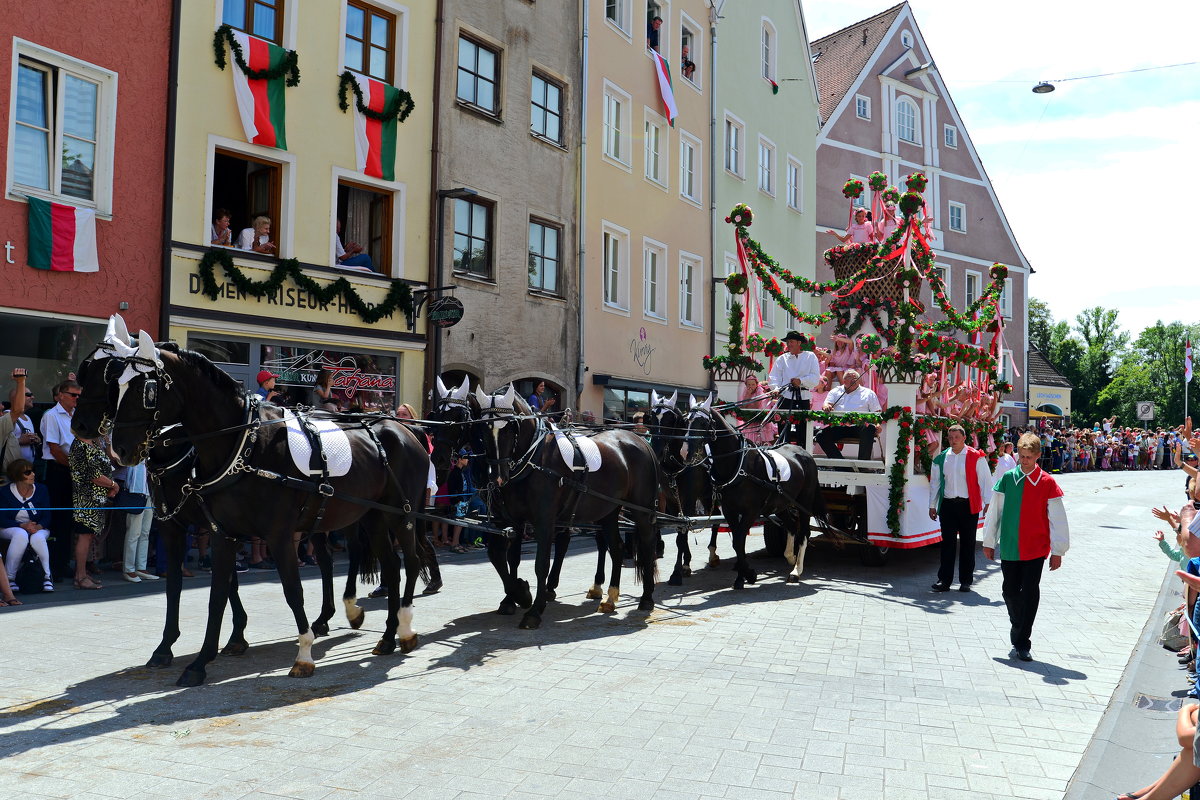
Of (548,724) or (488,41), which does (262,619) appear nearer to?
(548,724)

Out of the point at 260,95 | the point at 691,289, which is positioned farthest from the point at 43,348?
the point at 691,289

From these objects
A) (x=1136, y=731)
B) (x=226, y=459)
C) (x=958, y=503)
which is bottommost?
(x=1136, y=731)

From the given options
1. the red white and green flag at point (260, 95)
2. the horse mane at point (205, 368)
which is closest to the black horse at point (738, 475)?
the horse mane at point (205, 368)

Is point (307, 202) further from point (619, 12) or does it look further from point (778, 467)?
point (619, 12)

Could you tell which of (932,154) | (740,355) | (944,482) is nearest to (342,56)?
(740,355)

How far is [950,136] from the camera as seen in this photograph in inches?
1535

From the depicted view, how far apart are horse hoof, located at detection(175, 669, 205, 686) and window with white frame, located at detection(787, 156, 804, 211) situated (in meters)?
25.0

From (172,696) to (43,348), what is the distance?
667 cm

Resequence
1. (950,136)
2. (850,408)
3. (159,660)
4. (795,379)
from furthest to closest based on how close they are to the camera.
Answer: (950,136) → (795,379) → (850,408) → (159,660)

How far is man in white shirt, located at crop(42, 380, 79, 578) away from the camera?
958 centimetres

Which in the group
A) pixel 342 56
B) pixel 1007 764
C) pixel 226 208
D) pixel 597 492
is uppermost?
pixel 342 56

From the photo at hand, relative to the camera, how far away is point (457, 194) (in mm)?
15469

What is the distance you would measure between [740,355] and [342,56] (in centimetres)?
714

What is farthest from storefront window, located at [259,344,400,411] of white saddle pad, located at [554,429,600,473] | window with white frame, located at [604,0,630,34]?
window with white frame, located at [604,0,630,34]
